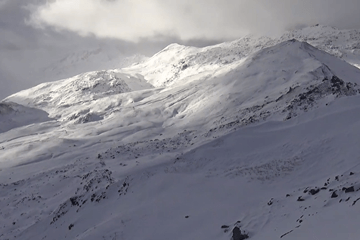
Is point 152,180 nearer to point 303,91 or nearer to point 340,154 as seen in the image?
point 340,154

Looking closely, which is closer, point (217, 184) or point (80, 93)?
point (217, 184)

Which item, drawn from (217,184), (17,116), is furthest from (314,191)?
(17,116)

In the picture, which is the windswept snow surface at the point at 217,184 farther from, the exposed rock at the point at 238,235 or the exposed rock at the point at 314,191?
the exposed rock at the point at 238,235

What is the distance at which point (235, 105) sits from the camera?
6594 centimetres

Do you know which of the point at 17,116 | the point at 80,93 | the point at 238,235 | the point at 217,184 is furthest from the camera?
the point at 80,93

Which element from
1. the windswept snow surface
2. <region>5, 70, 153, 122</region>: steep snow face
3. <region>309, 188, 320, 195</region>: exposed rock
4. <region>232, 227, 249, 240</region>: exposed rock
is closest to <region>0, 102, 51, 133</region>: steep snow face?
<region>5, 70, 153, 122</region>: steep snow face

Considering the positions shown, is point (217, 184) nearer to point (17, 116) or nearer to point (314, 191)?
point (314, 191)

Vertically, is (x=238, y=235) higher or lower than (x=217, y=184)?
lower

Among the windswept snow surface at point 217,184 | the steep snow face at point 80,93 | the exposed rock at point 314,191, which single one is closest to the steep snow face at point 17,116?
the steep snow face at point 80,93

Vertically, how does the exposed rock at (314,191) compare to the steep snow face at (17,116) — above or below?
below

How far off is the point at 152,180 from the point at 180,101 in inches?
2507

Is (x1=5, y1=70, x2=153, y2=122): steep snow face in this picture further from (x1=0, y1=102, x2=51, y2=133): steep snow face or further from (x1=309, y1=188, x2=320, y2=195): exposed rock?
(x1=309, y1=188, x2=320, y2=195): exposed rock

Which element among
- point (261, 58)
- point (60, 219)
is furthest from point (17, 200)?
point (261, 58)

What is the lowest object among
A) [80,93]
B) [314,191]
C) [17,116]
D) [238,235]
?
[314,191]
